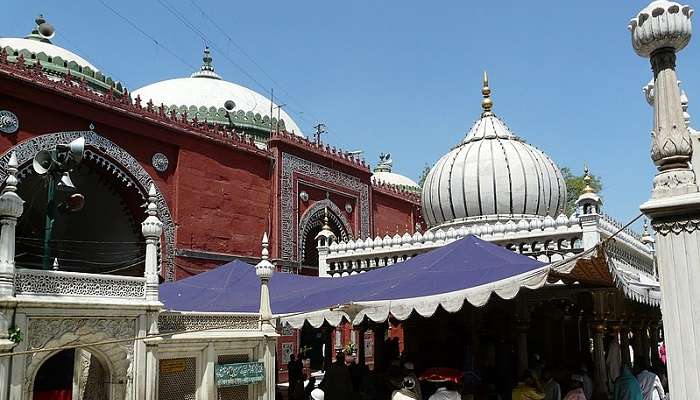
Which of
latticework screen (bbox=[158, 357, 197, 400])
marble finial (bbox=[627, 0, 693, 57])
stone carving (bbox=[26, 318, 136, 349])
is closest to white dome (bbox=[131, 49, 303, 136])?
latticework screen (bbox=[158, 357, 197, 400])

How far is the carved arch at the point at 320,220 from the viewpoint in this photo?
53.6 ft

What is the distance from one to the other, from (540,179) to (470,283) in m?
5.44

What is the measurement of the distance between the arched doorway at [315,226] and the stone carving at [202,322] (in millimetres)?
8767

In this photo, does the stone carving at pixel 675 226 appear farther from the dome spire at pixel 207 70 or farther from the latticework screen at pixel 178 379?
the dome spire at pixel 207 70

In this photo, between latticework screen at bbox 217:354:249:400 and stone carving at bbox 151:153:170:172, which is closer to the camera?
latticework screen at bbox 217:354:249:400

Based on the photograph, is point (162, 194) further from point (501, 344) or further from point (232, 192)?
point (501, 344)

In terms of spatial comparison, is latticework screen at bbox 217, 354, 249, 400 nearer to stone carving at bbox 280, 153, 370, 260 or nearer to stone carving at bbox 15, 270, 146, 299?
stone carving at bbox 15, 270, 146, 299

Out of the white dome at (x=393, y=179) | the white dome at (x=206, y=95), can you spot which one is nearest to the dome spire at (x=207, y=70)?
the white dome at (x=206, y=95)

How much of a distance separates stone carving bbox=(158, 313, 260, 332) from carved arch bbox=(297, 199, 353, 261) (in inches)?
345

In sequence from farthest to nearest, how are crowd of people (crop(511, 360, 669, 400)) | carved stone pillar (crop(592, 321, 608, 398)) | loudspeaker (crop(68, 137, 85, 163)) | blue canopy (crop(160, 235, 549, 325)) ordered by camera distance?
carved stone pillar (crop(592, 321, 608, 398)), blue canopy (crop(160, 235, 549, 325)), crowd of people (crop(511, 360, 669, 400)), loudspeaker (crop(68, 137, 85, 163))

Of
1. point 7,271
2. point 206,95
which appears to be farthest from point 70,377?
point 206,95

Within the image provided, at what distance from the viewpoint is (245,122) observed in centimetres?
1808

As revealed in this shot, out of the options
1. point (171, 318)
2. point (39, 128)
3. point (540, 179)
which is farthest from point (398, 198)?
point (171, 318)

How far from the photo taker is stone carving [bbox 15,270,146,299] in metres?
5.11
